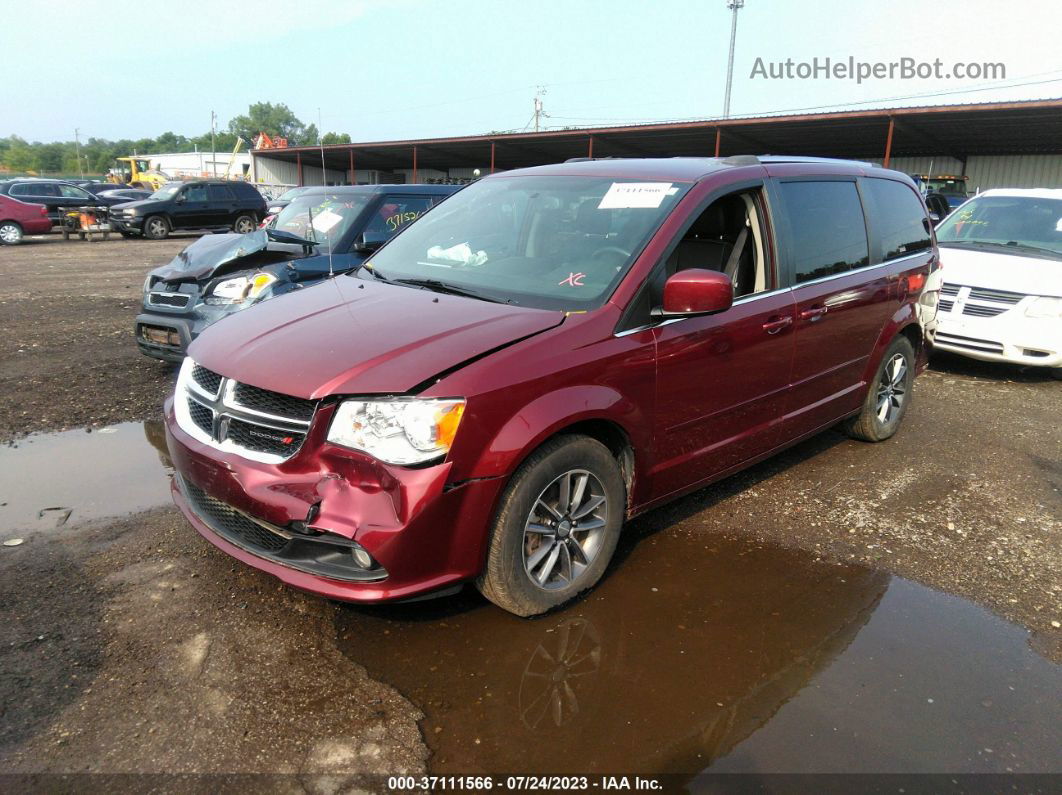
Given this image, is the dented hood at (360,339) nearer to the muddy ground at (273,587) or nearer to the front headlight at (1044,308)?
the muddy ground at (273,587)

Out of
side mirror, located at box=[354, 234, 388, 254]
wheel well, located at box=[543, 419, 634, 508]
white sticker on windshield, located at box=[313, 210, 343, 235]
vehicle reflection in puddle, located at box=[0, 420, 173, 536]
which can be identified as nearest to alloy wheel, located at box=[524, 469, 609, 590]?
wheel well, located at box=[543, 419, 634, 508]

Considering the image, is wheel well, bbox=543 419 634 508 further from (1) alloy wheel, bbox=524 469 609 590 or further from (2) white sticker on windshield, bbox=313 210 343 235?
(2) white sticker on windshield, bbox=313 210 343 235

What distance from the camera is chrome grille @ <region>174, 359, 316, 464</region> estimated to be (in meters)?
2.73

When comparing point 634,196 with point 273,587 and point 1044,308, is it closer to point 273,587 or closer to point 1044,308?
point 273,587

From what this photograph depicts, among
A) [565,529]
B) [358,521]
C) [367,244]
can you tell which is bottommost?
[565,529]

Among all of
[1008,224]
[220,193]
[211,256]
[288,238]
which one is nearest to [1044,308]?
[1008,224]

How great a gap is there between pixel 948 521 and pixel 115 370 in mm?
6614

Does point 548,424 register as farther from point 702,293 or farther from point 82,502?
point 82,502

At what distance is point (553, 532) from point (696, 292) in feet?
3.83

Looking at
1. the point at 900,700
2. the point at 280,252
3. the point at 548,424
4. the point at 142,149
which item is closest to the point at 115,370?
the point at 280,252

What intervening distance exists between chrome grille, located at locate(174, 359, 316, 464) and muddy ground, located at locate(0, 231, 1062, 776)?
719mm

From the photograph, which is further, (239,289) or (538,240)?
(239,289)

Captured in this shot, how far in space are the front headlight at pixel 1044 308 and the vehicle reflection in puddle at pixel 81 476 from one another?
289 inches

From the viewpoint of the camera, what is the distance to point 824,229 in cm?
440
